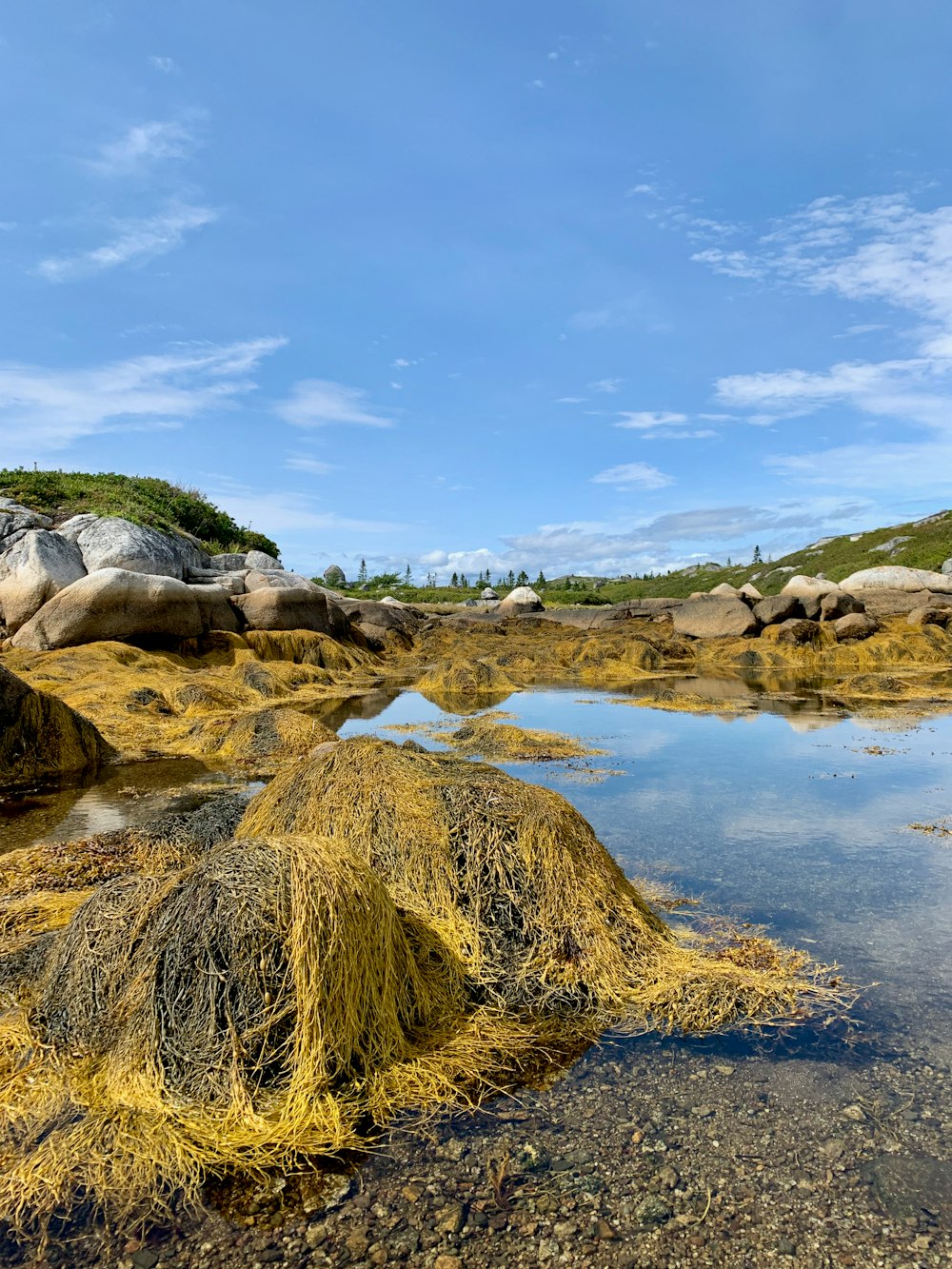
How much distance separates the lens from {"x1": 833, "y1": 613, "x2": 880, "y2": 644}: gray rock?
30.8 metres

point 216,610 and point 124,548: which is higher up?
point 124,548

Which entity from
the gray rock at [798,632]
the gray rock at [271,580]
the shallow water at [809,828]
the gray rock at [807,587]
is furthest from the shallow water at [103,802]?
the gray rock at [807,587]

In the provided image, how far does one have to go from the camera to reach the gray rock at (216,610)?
22391 millimetres

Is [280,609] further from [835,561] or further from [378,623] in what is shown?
[835,561]

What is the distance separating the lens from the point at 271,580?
94.3 feet

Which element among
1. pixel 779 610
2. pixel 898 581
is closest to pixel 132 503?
pixel 779 610

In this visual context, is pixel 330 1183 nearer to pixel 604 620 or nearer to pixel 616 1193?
pixel 616 1193

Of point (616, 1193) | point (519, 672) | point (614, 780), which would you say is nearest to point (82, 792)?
point (614, 780)

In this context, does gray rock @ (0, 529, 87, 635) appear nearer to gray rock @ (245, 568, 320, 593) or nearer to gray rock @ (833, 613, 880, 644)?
gray rock @ (245, 568, 320, 593)

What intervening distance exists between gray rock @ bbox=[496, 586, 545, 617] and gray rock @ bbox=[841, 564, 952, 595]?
59.5 ft

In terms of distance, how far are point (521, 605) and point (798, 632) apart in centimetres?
2034

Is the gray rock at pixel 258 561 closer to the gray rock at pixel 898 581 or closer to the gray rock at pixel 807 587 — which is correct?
the gray rock at pixel 807 587

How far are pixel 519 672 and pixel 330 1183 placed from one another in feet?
77.0

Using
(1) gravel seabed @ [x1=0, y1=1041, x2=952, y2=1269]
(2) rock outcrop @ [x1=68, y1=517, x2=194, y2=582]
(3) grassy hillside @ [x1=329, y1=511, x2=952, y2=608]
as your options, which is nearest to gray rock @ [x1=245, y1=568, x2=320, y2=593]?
(2) rock outcrop @ [x1=68, y1=517, x2=194, y2=582]
